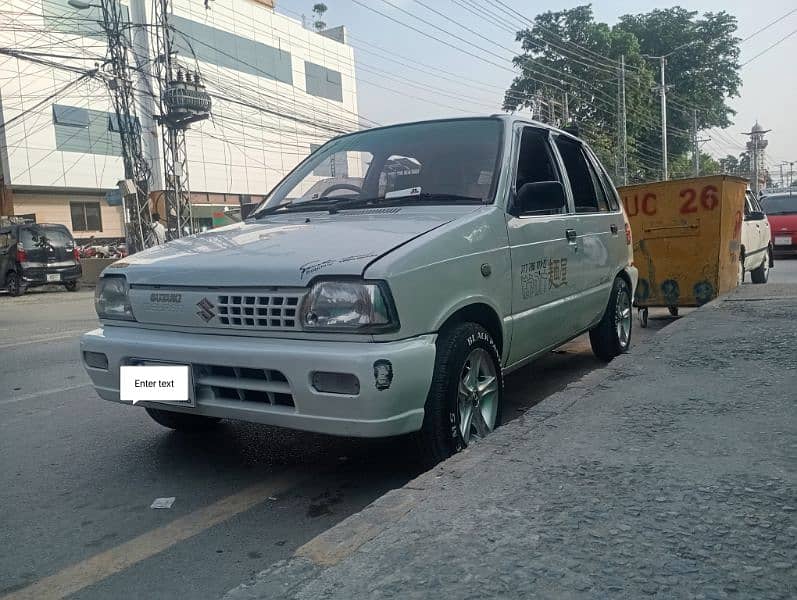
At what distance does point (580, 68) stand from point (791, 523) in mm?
45157

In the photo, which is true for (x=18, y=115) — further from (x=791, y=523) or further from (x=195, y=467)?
(x=791, y=523)

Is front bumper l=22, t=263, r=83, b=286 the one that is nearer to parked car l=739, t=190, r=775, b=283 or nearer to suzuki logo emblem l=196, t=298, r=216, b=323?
parked car l=739, t=190, r=775, b=283

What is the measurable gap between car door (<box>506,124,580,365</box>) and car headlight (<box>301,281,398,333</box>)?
45.0 inches

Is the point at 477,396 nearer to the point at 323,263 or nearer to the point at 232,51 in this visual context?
the point at 323,263

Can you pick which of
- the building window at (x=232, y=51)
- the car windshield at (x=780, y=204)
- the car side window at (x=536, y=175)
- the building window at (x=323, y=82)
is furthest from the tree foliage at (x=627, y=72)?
the car side window at (x=536, y=175)

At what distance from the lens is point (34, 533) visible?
110 inches

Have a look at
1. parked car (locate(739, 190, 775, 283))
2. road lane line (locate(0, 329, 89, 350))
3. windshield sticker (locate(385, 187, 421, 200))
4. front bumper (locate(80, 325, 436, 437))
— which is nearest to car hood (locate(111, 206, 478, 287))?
windshield sticker (locate(385, 187, 421, 200))

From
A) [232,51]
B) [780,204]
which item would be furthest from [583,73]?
[780,204]

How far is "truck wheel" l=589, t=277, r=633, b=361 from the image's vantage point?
17.7ft

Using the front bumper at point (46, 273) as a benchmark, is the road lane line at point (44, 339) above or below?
below

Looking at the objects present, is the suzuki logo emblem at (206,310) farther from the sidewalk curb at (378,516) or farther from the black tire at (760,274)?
the black tire at (760,274)

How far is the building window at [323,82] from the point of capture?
41.6 meters

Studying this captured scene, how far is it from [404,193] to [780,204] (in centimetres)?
1625

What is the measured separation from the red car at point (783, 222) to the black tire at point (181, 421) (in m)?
16.5
